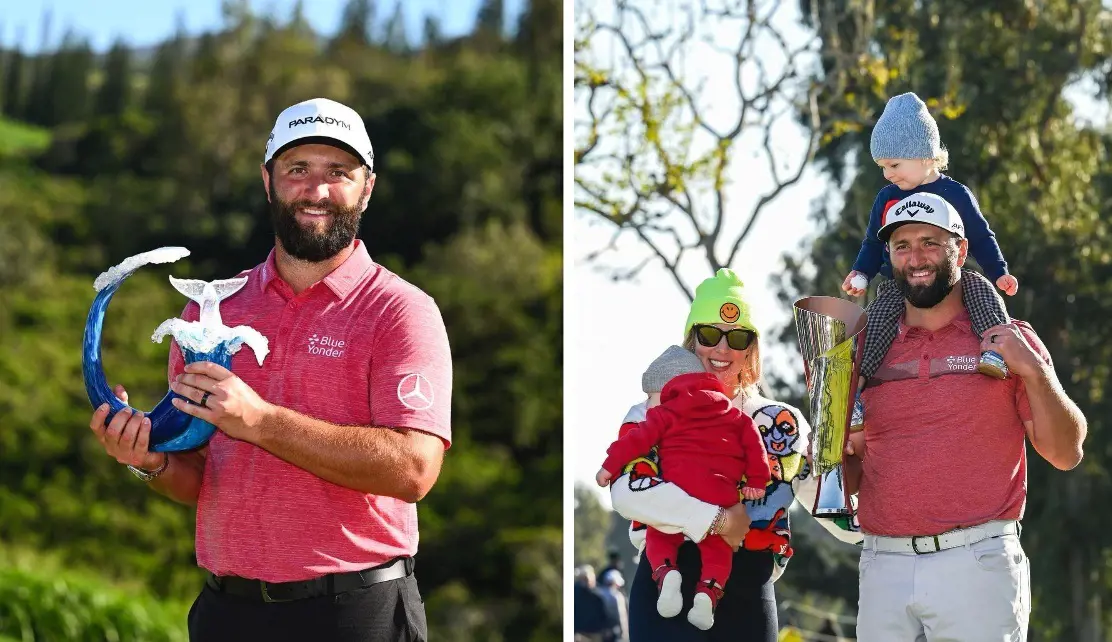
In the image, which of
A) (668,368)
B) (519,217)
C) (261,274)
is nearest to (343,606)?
(261,274)

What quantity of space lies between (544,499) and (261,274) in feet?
27.3

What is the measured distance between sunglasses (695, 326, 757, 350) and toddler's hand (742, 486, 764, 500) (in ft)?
1.13

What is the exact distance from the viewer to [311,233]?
277 cm

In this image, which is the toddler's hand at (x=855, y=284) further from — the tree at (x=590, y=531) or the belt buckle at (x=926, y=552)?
the tree at (x=590, y=531)

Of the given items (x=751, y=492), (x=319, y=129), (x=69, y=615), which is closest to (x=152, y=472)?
(x=319, y=129)

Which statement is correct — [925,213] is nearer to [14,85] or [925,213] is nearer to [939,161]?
[939,161]

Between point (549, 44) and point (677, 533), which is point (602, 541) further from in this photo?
point (677, 533)

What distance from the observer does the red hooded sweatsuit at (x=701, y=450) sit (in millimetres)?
3248

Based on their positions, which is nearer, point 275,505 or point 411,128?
point 275,505

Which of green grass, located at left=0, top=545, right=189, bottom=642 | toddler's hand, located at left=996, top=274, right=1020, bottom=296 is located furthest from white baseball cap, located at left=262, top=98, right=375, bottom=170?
green grass, located at left=0, top=545, right=189, bottom=642

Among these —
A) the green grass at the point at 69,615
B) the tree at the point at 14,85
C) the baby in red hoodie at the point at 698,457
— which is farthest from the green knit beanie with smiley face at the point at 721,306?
the tree at the point at 14,85

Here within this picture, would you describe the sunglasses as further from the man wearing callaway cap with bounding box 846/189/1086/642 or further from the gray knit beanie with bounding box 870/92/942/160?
the gray knit beanie with bounding box 870/92/942/160

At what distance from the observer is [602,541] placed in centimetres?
971

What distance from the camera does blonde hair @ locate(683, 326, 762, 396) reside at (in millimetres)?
3477
